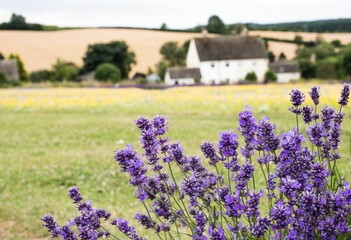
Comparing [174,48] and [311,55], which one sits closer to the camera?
[311,55]

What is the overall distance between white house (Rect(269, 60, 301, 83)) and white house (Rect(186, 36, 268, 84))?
1.85 metres

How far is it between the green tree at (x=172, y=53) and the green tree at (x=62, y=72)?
35.4ft

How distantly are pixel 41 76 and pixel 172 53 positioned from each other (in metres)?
16.4

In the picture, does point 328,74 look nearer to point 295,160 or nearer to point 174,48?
point 174,48

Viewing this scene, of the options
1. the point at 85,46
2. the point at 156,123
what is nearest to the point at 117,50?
the point at 85,46

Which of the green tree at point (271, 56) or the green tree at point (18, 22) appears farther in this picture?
the green tree at point (18, 22)

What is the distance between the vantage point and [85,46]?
59688mm

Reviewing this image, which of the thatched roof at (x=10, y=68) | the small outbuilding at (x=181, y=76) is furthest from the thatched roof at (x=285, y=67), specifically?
the thatched roof at (x=10, y=68)

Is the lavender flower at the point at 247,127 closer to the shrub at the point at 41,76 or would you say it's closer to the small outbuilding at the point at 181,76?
the small outbuilding at the point at 181,76

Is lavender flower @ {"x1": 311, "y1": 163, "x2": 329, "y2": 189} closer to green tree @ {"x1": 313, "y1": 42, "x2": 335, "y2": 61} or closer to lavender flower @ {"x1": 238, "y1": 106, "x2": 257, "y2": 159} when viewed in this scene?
lavender flower @ {"x1": 238, "y1": 106, "x2": 257, "y2": 159}

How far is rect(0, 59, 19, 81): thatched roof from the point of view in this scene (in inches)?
1979

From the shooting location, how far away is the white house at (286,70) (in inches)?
2177

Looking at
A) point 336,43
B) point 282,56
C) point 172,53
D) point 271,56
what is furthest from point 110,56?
point 336,43

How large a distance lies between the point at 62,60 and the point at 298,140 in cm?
5752
